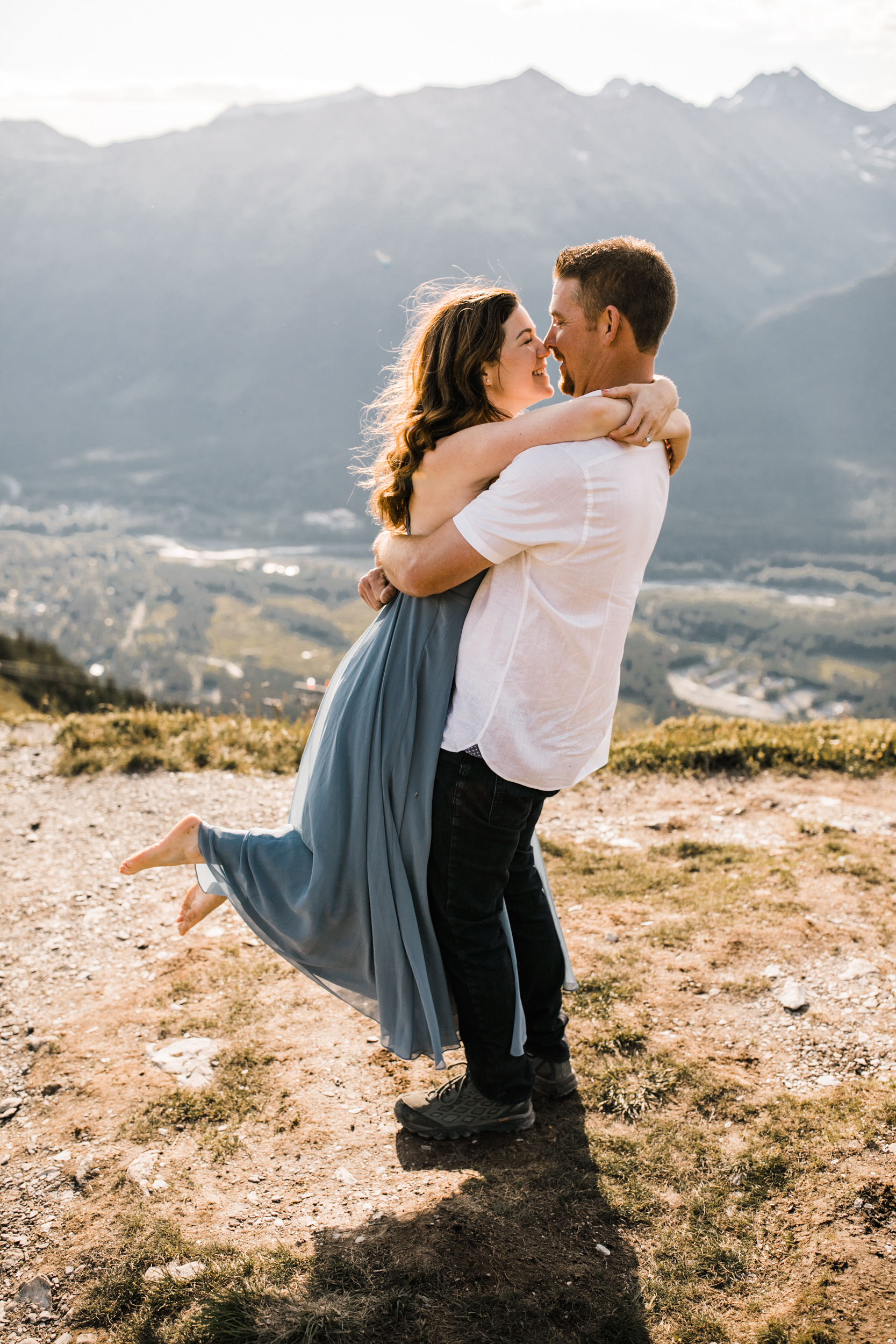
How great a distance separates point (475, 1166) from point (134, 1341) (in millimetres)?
1248

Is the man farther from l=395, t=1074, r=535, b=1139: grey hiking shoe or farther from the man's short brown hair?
l=395, t=1074, r=535, b=1139: grey hiking shoe

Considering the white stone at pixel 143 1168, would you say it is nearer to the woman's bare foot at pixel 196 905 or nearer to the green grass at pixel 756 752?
the woman's bare foot at pixel 196 905

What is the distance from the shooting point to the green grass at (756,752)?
7.52 meters

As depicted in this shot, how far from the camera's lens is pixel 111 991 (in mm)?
4613

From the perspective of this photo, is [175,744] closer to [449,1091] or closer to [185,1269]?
[449,1091]

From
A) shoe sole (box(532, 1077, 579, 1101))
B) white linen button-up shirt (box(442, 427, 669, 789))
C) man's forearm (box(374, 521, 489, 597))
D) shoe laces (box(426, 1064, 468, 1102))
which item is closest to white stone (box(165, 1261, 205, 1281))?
shoe laces (box(426, 1064, 468, 1102))

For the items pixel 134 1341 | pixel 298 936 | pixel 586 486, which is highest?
pixel 586 486

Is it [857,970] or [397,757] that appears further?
[857,970]

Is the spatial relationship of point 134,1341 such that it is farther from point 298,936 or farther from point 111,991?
point 111,991

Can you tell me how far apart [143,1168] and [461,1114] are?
4.08ft

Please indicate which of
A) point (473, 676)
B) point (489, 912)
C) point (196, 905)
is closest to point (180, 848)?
point (196, 905)

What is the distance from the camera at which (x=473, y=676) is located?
2.70 m

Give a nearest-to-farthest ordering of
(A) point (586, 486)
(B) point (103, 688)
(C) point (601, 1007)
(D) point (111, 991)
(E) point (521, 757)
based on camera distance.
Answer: (A) point (586, 486) → (E) point (521, 757) → (C) point (601, 1007) → (D) point (111, 991) → (B) point (103, 688)

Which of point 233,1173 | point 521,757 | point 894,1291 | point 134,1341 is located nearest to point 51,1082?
point 233,1173
